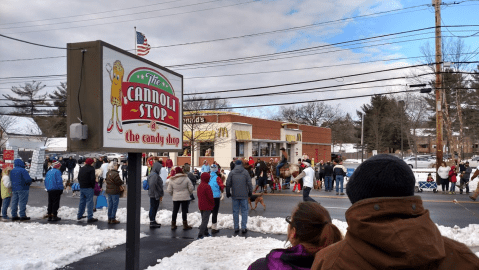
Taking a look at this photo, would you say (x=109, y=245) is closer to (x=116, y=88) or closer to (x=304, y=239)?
(x=116, y=88)

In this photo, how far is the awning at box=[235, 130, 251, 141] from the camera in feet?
126

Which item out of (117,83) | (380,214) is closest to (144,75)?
(117,83)

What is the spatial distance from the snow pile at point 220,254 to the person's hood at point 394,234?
5.22 metres

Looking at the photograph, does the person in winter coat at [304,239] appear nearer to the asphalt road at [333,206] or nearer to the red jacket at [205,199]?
the red jacket at [205,199]

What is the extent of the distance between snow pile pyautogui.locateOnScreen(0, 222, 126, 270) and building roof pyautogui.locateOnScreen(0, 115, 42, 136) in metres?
40.7

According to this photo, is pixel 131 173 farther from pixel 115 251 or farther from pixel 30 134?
pixel 30 134

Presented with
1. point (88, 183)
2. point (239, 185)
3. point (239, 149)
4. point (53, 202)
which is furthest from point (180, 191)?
point (239, 149)

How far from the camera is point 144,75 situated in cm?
555

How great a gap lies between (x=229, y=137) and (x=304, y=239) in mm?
35036

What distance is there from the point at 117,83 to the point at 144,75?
0.67 m

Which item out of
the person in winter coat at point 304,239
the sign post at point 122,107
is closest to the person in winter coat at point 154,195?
the sign post at point 122,107

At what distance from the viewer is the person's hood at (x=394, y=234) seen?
1347 millimetres

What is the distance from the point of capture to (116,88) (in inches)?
193

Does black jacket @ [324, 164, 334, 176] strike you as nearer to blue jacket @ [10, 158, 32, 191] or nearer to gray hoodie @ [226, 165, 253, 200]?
gray hoodie @ [226, 165, 253, 200]
